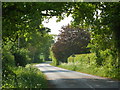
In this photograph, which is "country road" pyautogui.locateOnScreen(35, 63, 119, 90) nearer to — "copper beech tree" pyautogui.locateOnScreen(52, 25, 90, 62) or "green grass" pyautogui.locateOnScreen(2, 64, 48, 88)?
"green grass" pyautogui.locateOnScreen(2, 64, 48, 88)

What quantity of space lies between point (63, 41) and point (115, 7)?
32.6 metres

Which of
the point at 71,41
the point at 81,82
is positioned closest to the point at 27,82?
the point at 81,82

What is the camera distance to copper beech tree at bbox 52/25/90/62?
1970 inches

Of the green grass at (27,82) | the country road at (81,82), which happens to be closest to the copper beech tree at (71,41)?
the country road at (81,82)

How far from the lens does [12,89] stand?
31.0ft

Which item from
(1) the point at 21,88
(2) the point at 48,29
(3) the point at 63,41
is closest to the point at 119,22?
(2) the point at 48,29

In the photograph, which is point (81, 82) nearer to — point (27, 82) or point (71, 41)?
point (27, 82)

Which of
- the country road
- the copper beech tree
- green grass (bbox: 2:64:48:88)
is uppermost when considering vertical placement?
the copper beech tree

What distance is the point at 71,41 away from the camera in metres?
51.2

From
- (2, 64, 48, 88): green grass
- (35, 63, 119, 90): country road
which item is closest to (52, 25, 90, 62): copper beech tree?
(35, 63, 119, 90): country road

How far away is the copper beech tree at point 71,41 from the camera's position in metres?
50.0

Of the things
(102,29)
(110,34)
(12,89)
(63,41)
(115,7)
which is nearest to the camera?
(12,89)

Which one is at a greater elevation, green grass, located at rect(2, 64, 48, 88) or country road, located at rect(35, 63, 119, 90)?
green grass, located at rect(2, 64, 48, 88)

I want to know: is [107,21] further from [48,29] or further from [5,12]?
[5,12]
